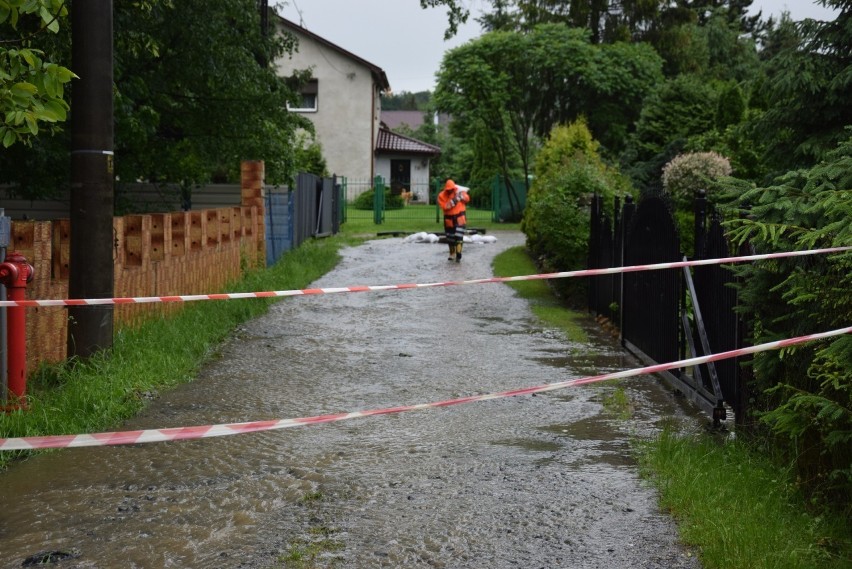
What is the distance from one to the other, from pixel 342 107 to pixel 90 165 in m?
40.4

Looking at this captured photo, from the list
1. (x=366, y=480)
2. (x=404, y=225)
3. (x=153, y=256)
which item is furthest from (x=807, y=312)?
(x=404, y=225)

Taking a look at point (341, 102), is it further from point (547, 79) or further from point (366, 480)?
point (366, 480)

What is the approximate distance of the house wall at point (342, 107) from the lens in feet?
154

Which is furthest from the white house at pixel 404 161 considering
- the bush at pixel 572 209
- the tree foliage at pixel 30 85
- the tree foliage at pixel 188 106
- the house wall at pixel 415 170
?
the tree foliage at pixel 30 85

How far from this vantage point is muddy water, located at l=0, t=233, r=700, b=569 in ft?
15.8

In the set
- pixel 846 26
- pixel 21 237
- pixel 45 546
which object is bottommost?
pixel 45 546

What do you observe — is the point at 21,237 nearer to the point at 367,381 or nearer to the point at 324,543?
the point at 367,381

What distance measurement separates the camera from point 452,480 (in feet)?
19.6

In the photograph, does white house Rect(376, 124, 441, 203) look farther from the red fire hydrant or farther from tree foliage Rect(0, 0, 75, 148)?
tree foliage Rect(0, 0, 75, 148)

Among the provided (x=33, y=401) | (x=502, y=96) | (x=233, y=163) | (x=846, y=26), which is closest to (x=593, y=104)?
(x=502, y=96)

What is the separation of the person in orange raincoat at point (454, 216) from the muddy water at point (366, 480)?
35.7 feet

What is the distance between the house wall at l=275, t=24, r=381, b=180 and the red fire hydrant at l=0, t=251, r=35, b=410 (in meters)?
40.7

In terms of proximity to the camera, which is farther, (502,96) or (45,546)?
(502,96)

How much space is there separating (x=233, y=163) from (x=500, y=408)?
36.1ft
